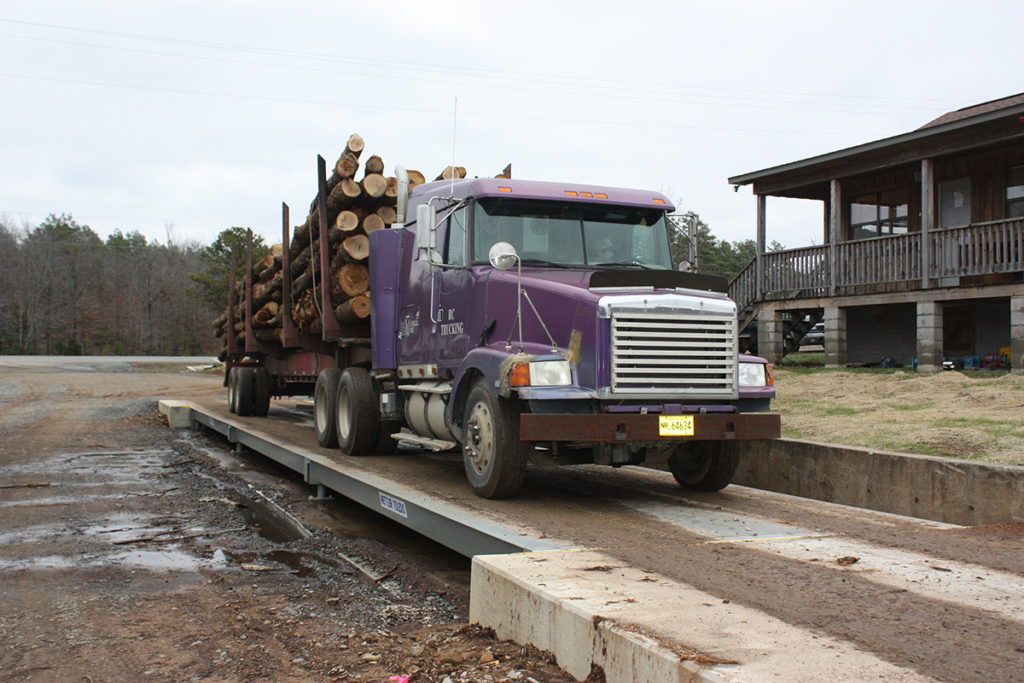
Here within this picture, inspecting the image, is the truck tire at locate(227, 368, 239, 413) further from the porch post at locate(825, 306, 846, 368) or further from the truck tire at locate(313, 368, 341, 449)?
the porch post at locate(825, 306, 846, 368)

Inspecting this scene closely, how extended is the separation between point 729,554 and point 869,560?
728 millimetres

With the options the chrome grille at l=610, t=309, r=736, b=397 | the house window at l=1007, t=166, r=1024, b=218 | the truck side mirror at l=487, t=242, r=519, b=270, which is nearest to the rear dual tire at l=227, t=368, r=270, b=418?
the truck side mirror at l=487, t=242, r=519, b=270

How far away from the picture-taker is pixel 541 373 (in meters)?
6.35

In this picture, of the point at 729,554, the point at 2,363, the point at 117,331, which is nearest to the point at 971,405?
the point at 729,554

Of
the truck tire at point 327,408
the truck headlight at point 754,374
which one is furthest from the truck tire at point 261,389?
the truck headlight at point 754,374

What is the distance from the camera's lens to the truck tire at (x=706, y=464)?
7410 millimetres

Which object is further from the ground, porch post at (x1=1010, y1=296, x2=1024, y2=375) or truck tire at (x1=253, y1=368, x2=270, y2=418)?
porch post at (x1=1010, y1=296, x2=1024, y2=375)

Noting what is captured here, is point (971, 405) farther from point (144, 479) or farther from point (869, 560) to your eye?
point (144, 479)

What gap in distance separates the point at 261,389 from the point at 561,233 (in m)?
10.3

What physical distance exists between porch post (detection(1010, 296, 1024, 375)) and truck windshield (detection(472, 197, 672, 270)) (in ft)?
30.3

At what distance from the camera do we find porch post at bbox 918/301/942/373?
16.0 metres

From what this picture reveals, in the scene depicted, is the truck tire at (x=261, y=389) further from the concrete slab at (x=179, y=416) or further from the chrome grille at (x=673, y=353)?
the chrome grille at (x=673, y=353)

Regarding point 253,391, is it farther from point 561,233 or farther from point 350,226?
point 561,233

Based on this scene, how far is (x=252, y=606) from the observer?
546 cm
